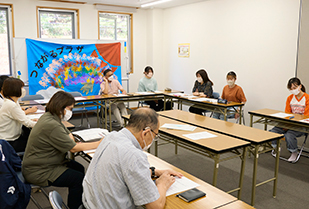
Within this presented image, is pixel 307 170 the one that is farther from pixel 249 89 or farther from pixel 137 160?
pixel 137 160

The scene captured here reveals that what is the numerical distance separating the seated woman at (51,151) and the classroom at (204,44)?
2.75ft

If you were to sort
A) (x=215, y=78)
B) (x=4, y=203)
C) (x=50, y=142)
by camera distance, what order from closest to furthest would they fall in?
(x=4, y=203), (x=50, y=142), (x=215, y=78)

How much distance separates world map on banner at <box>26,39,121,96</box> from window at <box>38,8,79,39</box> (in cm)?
53

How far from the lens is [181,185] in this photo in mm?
1730

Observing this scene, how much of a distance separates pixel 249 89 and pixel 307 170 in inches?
86.4

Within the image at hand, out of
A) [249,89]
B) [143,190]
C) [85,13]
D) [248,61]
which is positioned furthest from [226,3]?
[143,190]

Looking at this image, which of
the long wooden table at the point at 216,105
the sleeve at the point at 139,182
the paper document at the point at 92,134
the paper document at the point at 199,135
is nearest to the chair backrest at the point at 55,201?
the sleeve at the point at 139,182

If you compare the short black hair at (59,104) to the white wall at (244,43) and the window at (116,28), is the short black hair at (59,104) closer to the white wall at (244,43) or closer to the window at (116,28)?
the white wall at (244,43)

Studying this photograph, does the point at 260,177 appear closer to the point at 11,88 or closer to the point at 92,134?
the point at 92,134

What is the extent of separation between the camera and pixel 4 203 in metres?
1.77

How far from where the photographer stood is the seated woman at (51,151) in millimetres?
2123

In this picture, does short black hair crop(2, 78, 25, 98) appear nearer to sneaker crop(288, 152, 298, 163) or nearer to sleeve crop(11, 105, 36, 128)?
sleeve crop(11, 105, 36, 128)

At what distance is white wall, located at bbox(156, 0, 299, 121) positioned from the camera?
491 cm

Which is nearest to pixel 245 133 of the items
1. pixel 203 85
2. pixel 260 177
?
pixel 260 177
